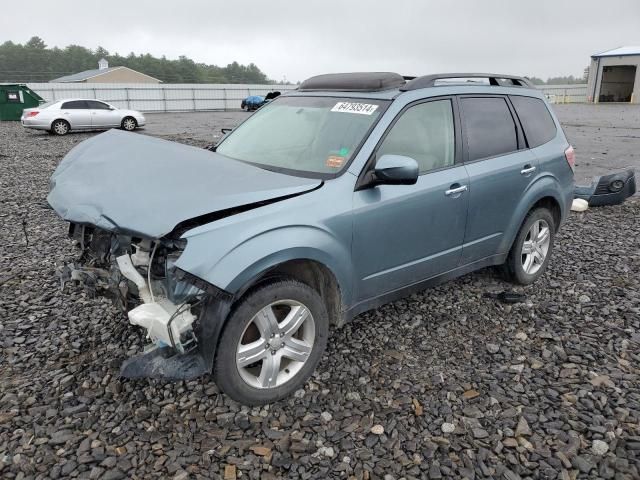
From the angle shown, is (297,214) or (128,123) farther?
(128,123)

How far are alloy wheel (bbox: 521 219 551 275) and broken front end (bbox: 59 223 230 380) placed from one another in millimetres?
3246

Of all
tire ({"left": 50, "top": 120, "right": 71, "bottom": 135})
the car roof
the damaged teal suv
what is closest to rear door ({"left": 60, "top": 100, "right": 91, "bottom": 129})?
tire ({"left": 50, "top": 120, "right": 71, "bottom": 135})

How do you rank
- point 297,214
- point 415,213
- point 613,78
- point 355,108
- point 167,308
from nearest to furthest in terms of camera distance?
point 167,308, point 297,214, point 415,213, point 355,108, point 613,78

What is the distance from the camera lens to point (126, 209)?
9.20 ft

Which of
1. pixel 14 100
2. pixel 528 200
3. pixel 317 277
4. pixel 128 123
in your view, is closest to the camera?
pixel 317 277

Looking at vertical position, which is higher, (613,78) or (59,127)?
(613,78)

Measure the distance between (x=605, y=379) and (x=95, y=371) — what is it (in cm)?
340

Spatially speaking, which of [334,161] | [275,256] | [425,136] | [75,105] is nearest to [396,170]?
[334,161]

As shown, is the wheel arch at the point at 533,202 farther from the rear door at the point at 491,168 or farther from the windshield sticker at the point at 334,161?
the windshield sticker at the point at 334,161

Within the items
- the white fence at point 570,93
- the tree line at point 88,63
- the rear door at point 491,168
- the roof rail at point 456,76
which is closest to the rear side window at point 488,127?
the rear door at point 491,168

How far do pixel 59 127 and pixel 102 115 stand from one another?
71.7 inches

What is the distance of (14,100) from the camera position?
25.8 metres

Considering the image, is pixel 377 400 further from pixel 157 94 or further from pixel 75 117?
pixel 157 94

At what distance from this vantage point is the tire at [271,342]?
2777 mm
